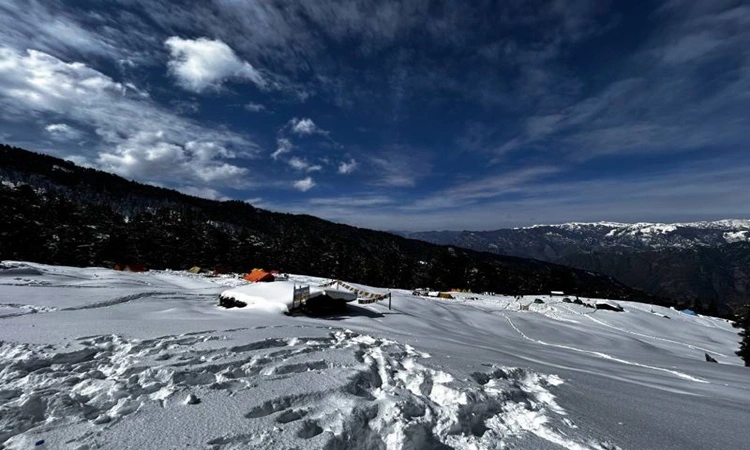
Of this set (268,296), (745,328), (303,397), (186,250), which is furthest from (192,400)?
(186,250)

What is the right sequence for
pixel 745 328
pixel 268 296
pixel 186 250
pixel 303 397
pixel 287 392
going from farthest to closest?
pixel 186 250 < pixel 745 328 < pixel 268 296 < pixel 287 392 < pixel 303 397

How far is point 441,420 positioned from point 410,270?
297 feet

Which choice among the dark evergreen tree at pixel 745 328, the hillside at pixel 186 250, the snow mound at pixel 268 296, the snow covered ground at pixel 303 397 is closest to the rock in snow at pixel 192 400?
the snow covered ground at pixel 303 397

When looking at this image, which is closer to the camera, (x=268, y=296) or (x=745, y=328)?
(x=268, y=296)

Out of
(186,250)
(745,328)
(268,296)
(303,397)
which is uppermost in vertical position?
(186,250)

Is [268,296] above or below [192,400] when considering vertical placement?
below

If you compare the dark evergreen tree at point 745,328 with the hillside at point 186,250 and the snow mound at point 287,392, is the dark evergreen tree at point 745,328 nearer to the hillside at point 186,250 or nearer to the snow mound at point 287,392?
the snow mound at point 287,392

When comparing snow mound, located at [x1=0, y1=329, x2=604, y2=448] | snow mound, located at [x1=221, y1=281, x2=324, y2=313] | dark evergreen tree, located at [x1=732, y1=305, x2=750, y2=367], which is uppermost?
snow mound, located at [x1=0, y1=329, x2=604, y2=448]

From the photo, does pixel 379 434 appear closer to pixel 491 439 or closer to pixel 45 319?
pixel 491 439

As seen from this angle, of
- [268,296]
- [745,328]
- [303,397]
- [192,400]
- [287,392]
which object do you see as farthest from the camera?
[745,328]

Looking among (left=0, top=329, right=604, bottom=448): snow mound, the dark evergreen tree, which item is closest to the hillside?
(left=0, top=329, right=604, bottom=448): snow mound

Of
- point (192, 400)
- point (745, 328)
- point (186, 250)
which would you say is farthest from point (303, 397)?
point (186, 250)

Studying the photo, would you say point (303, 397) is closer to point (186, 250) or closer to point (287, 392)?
point (287, 392)

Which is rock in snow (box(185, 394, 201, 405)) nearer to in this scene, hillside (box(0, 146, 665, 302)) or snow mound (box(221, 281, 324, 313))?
snow mound (box(221, 281, 324, 313))
